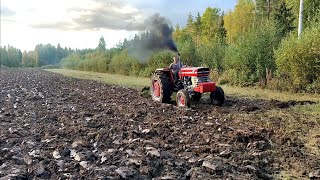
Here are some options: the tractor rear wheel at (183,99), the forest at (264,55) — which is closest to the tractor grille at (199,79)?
the tractor rear wheel at (183,99)

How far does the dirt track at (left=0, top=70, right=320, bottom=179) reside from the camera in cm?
604

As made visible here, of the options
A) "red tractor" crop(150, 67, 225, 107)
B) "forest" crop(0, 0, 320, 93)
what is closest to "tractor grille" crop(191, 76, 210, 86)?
"red tractor" crop(150, 67, 225, 107)

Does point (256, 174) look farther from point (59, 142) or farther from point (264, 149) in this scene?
point (59, 142)

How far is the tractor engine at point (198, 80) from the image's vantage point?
12.0 m

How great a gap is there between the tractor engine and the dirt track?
0.71 m

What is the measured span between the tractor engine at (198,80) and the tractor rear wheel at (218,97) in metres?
0.58

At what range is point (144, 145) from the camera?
7.46m

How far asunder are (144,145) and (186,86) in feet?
19.2

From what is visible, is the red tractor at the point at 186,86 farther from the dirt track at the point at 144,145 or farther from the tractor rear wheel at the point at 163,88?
the dirt track at the point at 144,145

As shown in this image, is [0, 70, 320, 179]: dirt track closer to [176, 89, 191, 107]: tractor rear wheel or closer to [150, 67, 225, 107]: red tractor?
[176, 89, 191, 107]: tractor rear wheel

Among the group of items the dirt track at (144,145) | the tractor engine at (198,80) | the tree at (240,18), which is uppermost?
the tree at (240,18)

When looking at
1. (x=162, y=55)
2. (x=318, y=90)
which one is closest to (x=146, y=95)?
(x=318, y=90)

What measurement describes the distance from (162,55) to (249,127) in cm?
2362

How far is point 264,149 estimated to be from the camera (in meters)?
7.33
